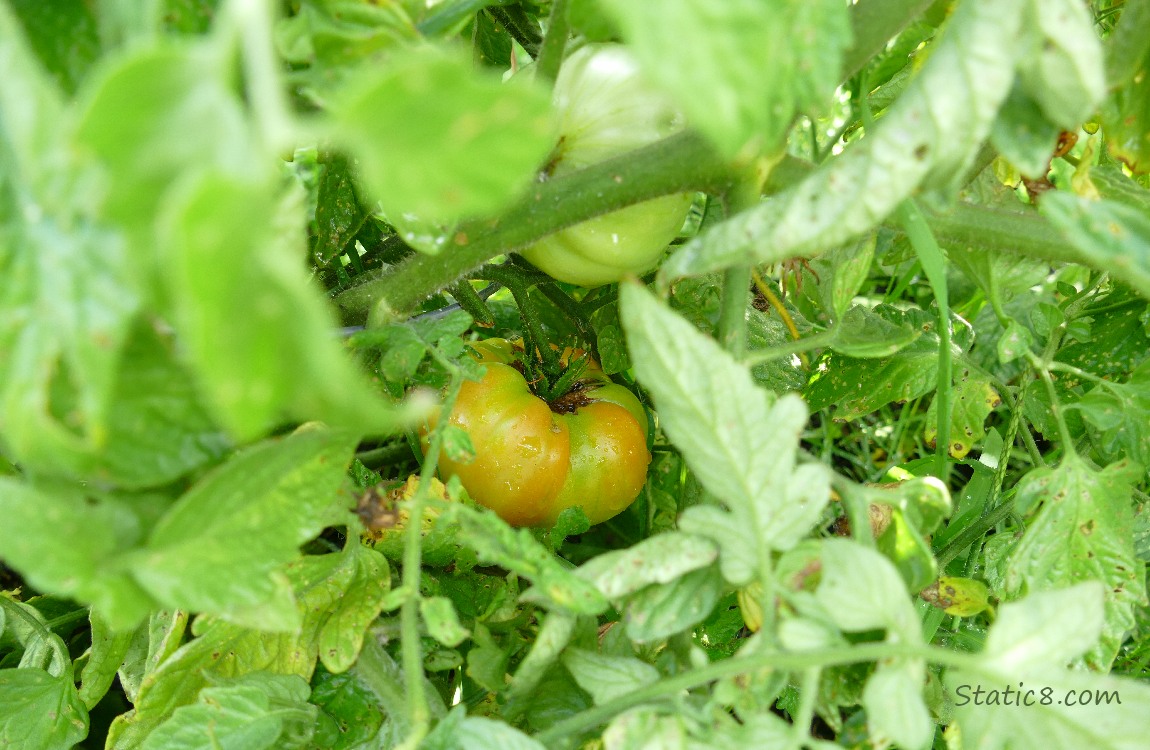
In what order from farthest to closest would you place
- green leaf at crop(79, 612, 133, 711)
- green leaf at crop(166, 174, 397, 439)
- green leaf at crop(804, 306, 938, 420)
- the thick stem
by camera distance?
1. green leaf at crop(804, 306, 938, 420)
2. green leaf at crop(79, 612, 133, 711)
3. the thick stem
4. green leaf at crop(166, 174, 397, 439)

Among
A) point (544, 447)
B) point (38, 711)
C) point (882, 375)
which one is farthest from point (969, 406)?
point (38, 711)

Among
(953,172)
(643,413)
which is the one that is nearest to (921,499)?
(953,172)

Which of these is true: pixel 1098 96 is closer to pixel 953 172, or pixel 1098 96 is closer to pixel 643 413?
pixel 953 172

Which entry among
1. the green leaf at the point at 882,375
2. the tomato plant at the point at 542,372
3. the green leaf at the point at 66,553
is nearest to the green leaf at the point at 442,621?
the tomato plant at the point at 542,372

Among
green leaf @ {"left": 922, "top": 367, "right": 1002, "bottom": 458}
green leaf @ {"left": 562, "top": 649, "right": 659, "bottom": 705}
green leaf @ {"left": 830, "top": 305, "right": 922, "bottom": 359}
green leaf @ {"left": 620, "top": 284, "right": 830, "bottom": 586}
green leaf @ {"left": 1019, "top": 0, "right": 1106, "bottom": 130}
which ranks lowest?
green leaf @ {"left": 922, "top": 367, "right": 1002, "bottom": 458}

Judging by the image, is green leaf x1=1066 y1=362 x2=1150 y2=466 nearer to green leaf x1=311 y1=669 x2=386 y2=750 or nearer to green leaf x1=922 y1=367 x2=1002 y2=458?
green leaf x1=922 y1=367 x2=1002 y2=458

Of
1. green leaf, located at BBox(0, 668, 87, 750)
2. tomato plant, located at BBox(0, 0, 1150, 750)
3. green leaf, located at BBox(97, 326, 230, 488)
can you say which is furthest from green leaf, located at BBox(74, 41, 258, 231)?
green leaf, located at BBox(0, 668, 87, 750)

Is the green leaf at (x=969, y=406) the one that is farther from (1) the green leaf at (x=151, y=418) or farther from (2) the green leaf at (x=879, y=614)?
(1) the green leaf at (x=151, y=418)
